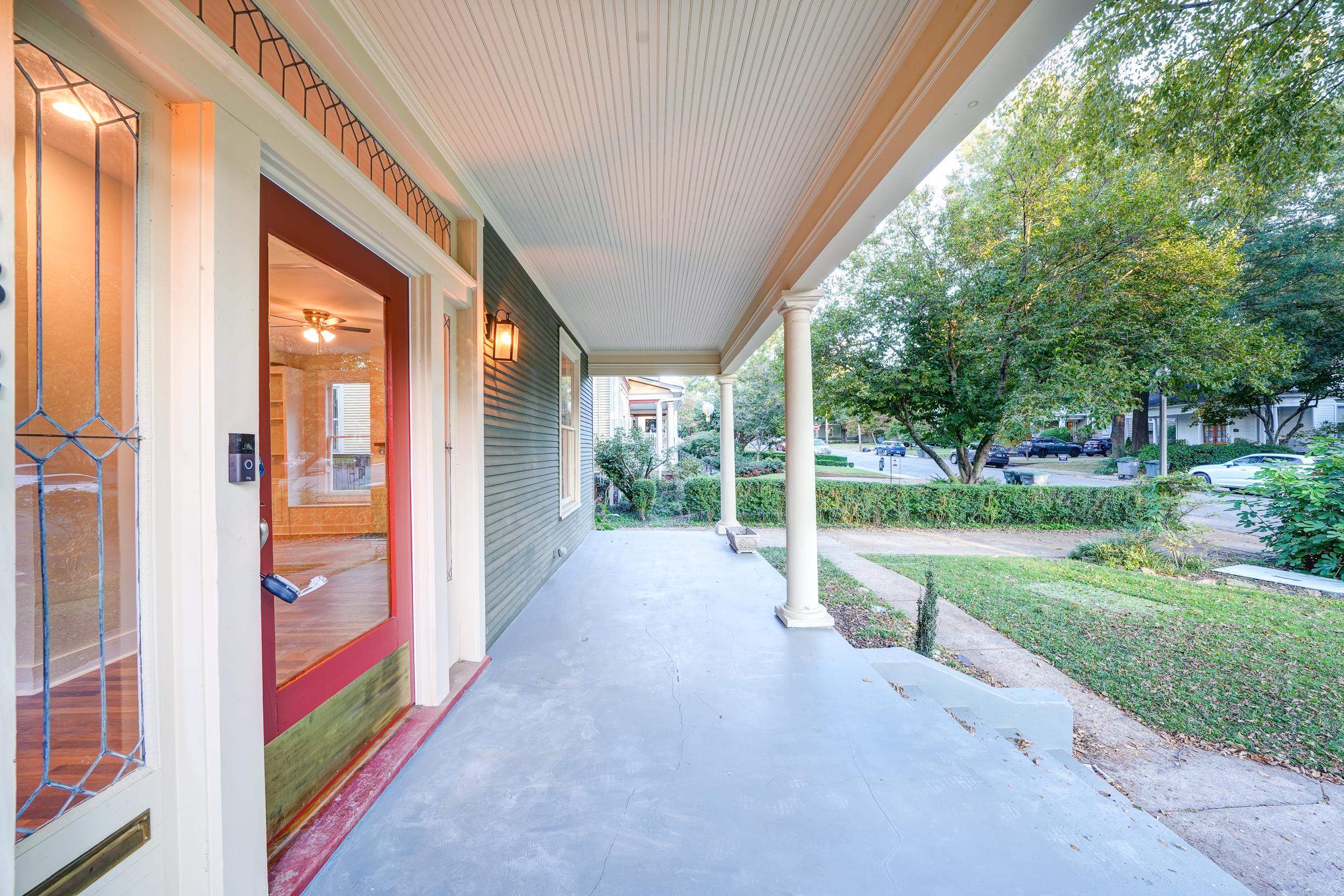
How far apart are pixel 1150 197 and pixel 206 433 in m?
11.0

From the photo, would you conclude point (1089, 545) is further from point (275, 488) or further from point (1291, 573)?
Answer: point (275, 488)

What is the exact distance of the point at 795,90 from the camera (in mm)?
2096

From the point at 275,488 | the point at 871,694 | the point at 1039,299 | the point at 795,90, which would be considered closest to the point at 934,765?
the point at 871,694

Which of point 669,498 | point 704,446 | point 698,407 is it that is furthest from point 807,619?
point 698,407

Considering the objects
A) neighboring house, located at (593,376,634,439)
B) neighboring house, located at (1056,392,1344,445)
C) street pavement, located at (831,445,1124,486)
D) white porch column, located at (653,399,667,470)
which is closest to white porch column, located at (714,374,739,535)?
neighboring house, located at (593,376,634,439)

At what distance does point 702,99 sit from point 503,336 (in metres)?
1.95

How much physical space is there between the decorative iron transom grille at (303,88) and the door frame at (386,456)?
0.29 metres

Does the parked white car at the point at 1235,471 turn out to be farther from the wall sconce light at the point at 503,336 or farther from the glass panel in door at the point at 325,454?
the glass panel in door at the point at 325,454

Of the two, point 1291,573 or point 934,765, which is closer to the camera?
point 934,765

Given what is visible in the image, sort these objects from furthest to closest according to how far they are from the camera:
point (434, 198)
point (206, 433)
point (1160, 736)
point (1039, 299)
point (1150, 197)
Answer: point (1039, 299) → point (1150, 197) → point (1160, 736) → point (434, 198) → point (206, 433)

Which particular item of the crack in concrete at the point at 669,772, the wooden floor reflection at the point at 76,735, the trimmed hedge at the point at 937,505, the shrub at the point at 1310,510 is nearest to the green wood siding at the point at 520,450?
the crack in concrete at the point at 669,772

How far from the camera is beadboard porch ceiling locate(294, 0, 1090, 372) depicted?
168 centimetres

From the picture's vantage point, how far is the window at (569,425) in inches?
238

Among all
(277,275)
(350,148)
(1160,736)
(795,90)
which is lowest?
(1160,736)
